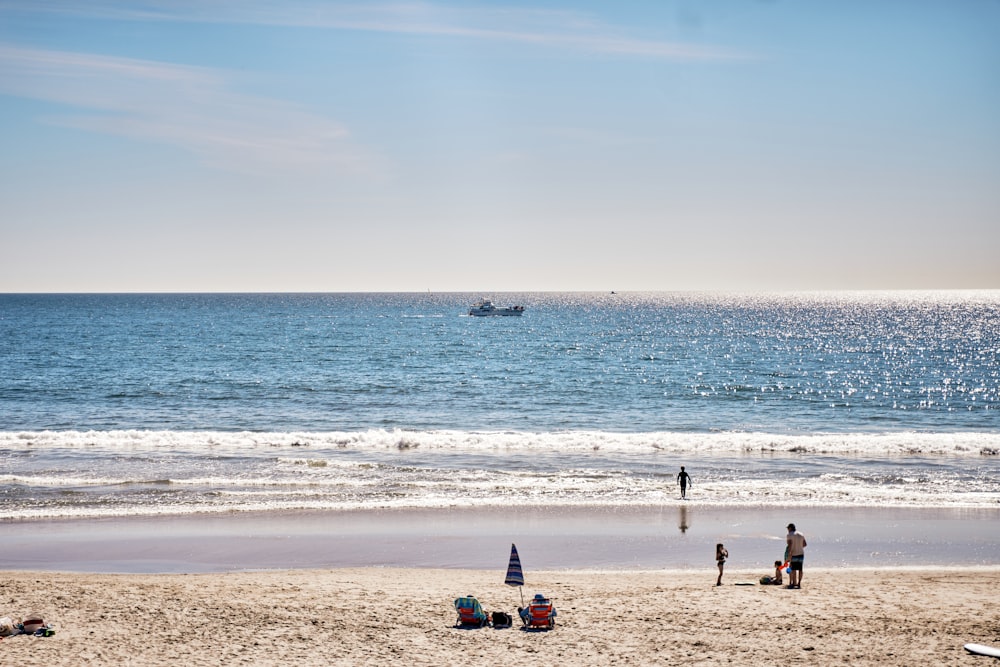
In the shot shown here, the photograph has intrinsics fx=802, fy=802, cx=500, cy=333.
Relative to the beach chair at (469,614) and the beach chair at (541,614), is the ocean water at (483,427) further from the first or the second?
the beach chair at (541,614)

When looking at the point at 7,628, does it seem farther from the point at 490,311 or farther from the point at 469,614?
the point at 490,311

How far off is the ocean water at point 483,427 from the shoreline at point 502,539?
4.28 feet

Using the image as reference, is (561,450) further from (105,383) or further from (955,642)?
(105,383)

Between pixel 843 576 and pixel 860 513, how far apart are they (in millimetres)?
7377

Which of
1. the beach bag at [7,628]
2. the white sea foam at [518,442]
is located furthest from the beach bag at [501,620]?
the white sea foam at [518,442]

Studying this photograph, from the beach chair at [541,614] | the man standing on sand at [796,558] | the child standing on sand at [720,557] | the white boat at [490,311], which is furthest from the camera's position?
the white boat at [490,311]

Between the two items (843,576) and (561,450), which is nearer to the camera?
(843,576)

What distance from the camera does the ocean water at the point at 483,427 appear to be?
29078 mm

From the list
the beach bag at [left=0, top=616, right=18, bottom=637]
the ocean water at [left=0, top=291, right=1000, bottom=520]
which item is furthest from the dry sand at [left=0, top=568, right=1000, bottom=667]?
the ocean water at [left=0, top=291, right=1000, bottom=520]

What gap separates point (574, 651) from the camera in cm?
1434

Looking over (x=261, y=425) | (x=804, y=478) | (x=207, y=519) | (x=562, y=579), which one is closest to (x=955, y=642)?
(x=562, y=579)

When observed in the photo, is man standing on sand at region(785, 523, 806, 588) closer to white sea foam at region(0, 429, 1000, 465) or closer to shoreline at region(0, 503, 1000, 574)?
shoreline at region(0, 503, 1000, 574)

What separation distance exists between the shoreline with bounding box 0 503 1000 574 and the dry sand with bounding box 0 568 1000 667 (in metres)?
1.52

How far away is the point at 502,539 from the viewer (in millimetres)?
23453
